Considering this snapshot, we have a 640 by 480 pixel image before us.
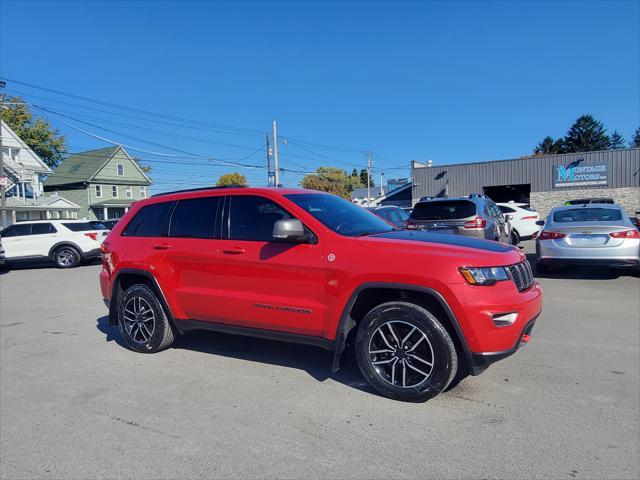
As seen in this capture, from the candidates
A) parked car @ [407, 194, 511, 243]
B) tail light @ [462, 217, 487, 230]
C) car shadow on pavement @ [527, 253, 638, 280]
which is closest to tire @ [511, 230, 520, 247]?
car shadow on pavement @ [527, 253, 638, 280]

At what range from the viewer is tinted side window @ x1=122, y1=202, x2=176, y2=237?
16.4 ft

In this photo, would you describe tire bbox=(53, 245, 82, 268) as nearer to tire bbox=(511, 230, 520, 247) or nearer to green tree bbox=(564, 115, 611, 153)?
tire bbox=(511, 230, 520, 247)

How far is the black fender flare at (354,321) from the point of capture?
3357mm

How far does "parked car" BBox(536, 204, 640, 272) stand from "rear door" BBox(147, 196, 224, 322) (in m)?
7.15

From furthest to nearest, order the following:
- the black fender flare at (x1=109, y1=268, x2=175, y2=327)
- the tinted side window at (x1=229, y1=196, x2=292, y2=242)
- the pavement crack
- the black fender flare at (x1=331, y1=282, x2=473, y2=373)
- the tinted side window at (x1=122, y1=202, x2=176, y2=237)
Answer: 1. the tinted side window at (x1=122, y1=202, x2=176, y2=237)
2. the black fender flare at (x1=109, y1=268, x2=175, y2=327)
3. the tinted side window at (x1=229, y1=196, x2=292, y2=242)
4. the black fender flare at (x1=331, y1=282, x2=473, y2=373)
5. the pavement crack

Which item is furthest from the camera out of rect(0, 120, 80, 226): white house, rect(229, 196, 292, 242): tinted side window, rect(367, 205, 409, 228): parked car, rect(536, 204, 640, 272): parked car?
rect(0, 120, 80, 226): white house

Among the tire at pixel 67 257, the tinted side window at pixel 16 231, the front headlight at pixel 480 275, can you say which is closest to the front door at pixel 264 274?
the front headlight at pixel 480 275

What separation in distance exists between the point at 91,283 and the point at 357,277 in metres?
9.35

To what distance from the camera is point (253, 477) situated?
2.72 m

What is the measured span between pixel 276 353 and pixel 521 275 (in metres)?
2.63

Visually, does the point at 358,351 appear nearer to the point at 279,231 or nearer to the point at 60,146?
the point at 279,231

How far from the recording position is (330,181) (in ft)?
267

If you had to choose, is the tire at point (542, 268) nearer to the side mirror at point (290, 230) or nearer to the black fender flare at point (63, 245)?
the side mirror at point (290, 230)

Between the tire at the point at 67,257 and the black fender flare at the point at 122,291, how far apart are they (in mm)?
10925
